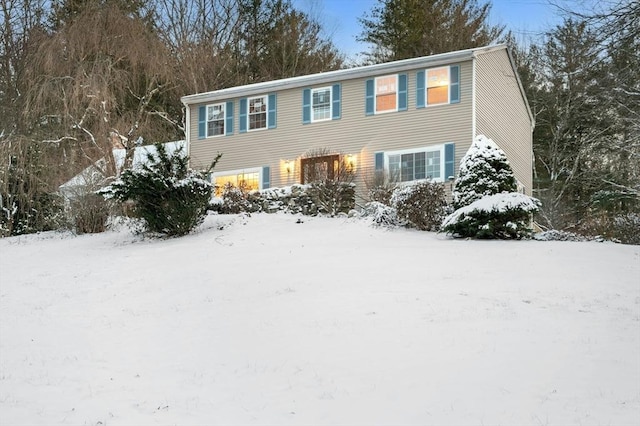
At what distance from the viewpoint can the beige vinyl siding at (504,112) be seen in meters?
19.2

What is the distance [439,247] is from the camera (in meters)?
12.9

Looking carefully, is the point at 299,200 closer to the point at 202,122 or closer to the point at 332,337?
the point at 202,122

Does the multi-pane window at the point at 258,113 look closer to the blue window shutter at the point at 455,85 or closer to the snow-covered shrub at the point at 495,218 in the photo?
the blue window shutter at the point at 455,85

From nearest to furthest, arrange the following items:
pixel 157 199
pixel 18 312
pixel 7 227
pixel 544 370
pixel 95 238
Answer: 1. pixel 544 370
2. pixel 18 312
3. pixel 157 199
4. pixel 95 238
5. pixel 7 227

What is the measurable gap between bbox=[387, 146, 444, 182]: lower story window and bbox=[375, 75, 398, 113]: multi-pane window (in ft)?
4.56

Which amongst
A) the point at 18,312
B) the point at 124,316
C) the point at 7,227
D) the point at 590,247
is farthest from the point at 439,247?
the point at 7,227

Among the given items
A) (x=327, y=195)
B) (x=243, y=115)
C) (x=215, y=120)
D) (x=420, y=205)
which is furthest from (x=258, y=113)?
(x=420, y=205)

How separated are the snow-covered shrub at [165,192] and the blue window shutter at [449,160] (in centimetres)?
659

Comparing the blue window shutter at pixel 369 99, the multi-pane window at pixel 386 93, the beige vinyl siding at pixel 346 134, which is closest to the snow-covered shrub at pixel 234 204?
the beige vinyl siding at pixel 346 134

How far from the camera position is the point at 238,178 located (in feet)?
71.4

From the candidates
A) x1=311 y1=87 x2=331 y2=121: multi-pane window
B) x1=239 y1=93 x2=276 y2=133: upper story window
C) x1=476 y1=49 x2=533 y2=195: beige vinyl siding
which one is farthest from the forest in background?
x1=311 y1=87 x2=331 y2=121: multi-pane window

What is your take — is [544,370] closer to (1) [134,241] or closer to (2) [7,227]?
(1) [134,241]

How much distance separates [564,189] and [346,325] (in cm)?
2152

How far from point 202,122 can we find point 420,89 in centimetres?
765
